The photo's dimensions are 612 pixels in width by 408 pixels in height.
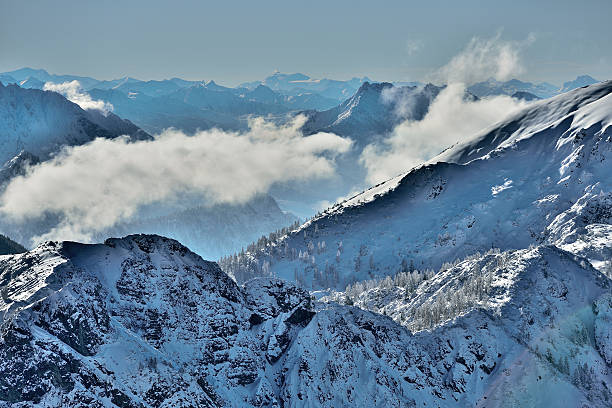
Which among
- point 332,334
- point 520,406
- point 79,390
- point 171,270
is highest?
point 171,270

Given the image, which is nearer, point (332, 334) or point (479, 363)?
point (332, 334)

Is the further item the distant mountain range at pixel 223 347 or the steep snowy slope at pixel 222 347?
the distant mountain range at pixel 223 347

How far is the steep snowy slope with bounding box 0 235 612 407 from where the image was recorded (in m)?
109

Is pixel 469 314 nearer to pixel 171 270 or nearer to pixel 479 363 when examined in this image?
→ pixel 479 363

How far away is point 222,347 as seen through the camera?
145 meters

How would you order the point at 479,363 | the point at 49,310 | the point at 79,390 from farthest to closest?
the point at 479,363 → the point at 49,310 → the point at 79,390

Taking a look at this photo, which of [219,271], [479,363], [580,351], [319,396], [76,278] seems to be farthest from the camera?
[580,351]

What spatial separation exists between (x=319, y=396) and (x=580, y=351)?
110160 mm

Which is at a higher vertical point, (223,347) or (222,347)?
(222,347)

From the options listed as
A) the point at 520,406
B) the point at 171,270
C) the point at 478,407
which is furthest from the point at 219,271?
the point at 520,406

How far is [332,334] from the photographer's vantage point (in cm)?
16100

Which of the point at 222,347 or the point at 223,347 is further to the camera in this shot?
the point at 223,347

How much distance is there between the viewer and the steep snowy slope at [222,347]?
357ft

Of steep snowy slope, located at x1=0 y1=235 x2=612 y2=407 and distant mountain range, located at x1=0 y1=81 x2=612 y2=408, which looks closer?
steep snowy slope, located at x1=0 y1=235 x2=612 y2=407
